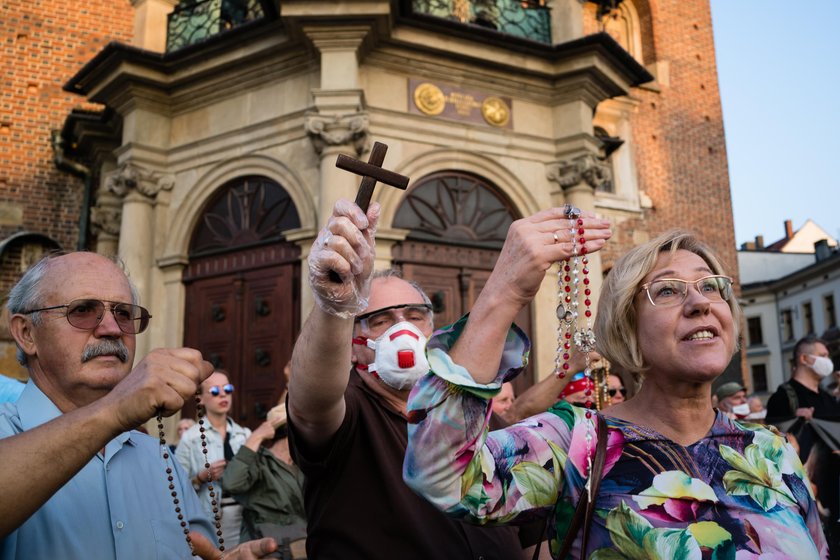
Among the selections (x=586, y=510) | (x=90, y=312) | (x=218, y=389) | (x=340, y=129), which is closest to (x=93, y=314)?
(x=90, y=312)

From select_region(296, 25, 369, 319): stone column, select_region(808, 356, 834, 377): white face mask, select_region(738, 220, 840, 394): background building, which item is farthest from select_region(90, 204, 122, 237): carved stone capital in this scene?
select_region(738, 220, 840, 394): background building

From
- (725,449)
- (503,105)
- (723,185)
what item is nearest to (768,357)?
(723,185)

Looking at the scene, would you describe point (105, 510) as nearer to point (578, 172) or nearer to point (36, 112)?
point (578, 172)

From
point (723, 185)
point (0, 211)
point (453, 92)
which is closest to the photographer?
point (453, 92)

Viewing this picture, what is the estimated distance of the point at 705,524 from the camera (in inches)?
74.5

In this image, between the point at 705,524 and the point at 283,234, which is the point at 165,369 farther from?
the point at 283,234

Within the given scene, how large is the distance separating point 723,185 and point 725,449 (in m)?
18.0

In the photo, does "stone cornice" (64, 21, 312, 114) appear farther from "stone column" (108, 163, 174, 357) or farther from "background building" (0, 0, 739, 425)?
"stone column" (108, 163, 174, 357)

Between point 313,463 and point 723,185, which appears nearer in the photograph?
point 313,463

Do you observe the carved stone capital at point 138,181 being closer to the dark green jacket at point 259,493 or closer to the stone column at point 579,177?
the stone column at point 579,177

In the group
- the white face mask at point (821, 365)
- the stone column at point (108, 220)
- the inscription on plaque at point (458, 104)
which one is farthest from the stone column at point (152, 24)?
the white face mask at point (821, 365)

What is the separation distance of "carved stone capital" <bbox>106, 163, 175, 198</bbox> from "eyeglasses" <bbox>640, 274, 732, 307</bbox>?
9.55 m

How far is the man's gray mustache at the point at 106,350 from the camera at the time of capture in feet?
7.61

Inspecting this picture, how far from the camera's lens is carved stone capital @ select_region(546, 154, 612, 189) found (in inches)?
407
